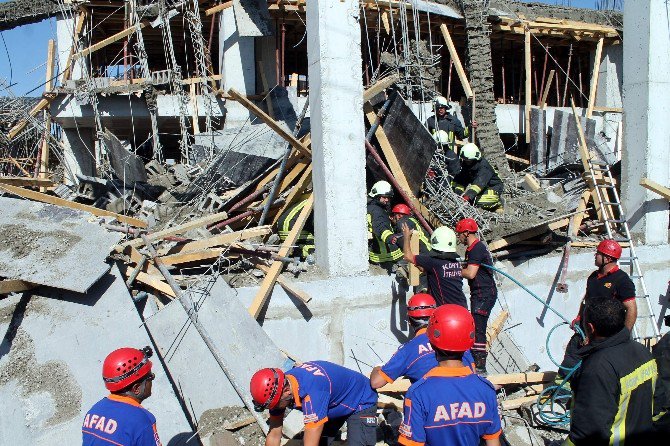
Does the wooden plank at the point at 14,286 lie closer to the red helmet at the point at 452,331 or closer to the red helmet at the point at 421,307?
the red helmet at the point at 421,307

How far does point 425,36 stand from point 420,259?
10211 mm

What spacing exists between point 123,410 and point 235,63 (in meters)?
10.3

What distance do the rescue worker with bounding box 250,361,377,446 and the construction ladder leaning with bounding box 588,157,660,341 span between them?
5.59 meters

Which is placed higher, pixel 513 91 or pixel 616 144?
pixel 513 91

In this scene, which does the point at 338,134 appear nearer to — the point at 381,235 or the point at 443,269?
the point at 381,235

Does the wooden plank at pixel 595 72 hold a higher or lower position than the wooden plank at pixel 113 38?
lower

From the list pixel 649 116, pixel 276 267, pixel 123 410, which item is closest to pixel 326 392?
pixel 123 410

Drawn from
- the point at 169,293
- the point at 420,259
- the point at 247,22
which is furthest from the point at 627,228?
the point at 247,22

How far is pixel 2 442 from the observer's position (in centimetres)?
A: 518

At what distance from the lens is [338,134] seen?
752 cm

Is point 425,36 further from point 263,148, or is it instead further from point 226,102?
point 263,148

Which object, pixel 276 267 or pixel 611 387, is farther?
pixel 276 267

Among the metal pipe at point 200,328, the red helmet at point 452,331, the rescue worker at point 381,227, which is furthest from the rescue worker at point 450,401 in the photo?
the rescue worker at point 381,227

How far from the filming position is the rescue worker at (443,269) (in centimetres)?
655
